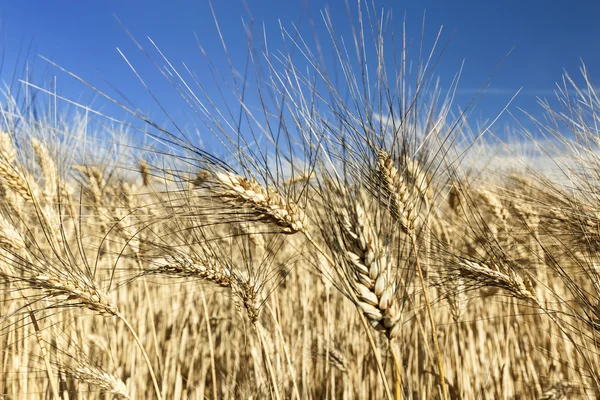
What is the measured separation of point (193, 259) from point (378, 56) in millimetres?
894

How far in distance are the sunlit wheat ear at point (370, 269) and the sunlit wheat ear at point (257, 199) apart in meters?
0.17

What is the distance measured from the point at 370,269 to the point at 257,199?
373 mm

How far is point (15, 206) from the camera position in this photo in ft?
7.18

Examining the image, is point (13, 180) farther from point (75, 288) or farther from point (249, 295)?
point (249, 295)

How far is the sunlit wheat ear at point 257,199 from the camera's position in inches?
51.2

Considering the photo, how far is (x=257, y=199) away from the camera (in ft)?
4.27

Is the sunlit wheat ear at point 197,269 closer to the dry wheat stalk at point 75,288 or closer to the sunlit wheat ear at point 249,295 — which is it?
the sunlit wheat ear at point 249,295

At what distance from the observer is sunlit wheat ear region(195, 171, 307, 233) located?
1300mm

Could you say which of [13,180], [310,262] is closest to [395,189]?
[310,262]

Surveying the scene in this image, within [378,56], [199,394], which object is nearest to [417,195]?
[378,56]

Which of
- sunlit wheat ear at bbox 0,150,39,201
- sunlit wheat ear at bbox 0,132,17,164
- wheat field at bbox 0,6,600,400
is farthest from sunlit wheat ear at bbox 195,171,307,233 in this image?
sunlit wheat ear at bbox 0,132,17,164

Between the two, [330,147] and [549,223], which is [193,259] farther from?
[549,223]

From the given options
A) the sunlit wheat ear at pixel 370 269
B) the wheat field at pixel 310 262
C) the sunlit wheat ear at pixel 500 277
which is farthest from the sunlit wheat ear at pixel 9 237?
the sunlit wheat ear at pixel 500 277

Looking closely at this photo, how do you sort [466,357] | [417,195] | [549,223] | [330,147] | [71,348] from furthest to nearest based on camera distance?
[466,357]
[71,348]
[549,223]
[417,195]
[330,147]
